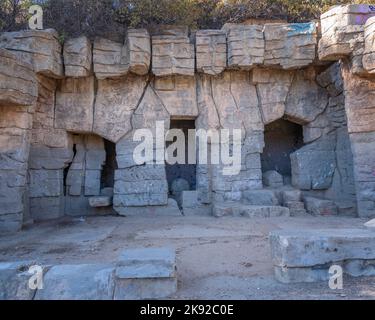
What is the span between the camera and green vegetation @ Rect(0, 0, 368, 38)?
8523mm

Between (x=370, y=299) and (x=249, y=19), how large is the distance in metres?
8.95

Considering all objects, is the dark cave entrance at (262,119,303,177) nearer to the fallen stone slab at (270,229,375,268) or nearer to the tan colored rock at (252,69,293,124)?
the tan colored rock at (252,69,293,124)

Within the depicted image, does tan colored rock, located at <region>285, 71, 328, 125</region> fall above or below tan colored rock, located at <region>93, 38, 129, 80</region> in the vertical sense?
below

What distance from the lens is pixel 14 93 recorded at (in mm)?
6223

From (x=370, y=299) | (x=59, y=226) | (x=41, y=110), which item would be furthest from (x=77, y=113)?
(x=370, y=299)

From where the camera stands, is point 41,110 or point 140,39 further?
point 41,110

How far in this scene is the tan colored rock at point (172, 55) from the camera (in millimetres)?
7852

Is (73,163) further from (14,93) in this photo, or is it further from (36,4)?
(36,4)

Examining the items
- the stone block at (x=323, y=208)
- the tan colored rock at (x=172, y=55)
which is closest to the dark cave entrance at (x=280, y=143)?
the stone block at (x=323, y=208)

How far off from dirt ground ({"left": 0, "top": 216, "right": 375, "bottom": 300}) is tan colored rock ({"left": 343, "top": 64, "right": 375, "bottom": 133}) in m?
2.05

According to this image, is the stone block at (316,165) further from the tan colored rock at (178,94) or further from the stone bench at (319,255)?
the stone bench at (319,255)

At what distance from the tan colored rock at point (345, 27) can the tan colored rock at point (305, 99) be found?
1.52 metres

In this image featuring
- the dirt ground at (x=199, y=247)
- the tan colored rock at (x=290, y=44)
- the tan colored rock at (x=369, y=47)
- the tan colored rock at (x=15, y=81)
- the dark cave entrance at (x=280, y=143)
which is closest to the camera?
the dirt ground at (x=199, y=247)

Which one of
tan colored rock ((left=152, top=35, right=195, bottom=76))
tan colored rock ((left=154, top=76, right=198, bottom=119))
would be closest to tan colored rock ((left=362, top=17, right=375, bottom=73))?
tan colored rock ((left=152, top=35, right=195, bottom=76))
